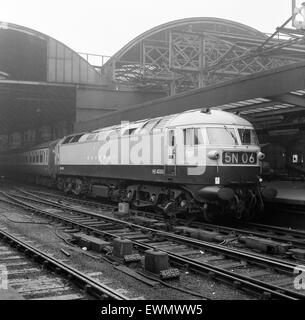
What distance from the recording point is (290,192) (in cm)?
1507

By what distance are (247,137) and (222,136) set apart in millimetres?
1021

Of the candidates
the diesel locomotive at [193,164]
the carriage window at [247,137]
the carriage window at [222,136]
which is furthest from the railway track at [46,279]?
the carriage window at [247,137]

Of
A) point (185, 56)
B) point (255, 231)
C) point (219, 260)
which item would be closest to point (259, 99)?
point (255, 231)

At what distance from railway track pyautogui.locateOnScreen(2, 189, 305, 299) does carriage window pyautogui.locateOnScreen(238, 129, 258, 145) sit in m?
4.02

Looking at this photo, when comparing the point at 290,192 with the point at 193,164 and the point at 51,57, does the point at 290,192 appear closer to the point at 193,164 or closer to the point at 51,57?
the point at 193,164

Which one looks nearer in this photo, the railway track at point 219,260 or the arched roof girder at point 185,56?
the railway track at point 219,260

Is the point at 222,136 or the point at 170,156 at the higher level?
the point at 222,136

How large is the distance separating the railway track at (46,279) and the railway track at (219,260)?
81.5 inches

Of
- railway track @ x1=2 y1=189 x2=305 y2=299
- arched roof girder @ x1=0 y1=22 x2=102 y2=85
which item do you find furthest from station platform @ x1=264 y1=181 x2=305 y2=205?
arched roof girder @ x1=0 y1=22 x2=102 y2=85

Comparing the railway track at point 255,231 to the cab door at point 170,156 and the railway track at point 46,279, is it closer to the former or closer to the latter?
the cab door at point 170,156

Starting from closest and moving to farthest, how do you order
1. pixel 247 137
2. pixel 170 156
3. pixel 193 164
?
1. pixel 193 164
2. pixel 247 137
3. pixel 170 156

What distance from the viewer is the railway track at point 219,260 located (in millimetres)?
7051

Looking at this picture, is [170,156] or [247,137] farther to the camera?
[170,156]
